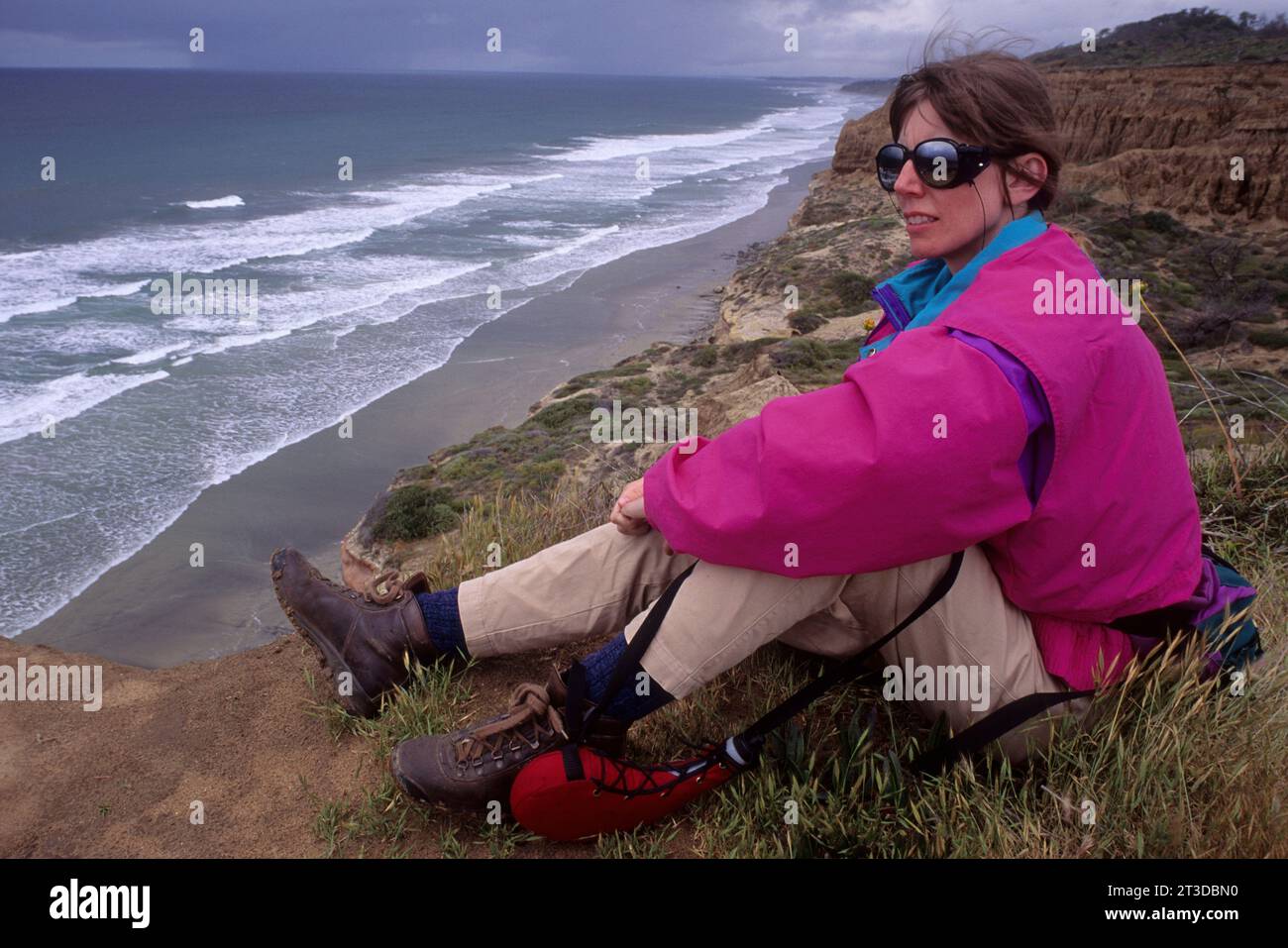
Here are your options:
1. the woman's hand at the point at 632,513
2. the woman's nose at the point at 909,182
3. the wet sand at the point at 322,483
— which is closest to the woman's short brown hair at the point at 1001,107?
the woman's nose at the point at 909,182

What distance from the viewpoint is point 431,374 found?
46.7 ft

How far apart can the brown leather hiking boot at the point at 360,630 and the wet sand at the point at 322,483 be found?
4.72 m

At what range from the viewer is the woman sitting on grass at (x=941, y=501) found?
197 cm

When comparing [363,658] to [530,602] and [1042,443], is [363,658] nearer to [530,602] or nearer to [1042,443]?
[530,602]

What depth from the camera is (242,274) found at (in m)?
20.0

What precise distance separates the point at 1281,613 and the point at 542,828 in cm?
245

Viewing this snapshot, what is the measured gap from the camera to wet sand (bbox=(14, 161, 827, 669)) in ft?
26.1

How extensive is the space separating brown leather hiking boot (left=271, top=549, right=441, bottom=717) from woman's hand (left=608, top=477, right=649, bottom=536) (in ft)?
2.37

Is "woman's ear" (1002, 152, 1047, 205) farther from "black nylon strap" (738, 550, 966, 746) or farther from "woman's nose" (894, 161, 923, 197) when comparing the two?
"black nylon strap" (738, 550, 966, 746)

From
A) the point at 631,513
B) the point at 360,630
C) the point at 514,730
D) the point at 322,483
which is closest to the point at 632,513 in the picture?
the point at 631,513

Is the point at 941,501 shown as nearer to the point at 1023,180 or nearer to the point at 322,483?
the point at 1023,180

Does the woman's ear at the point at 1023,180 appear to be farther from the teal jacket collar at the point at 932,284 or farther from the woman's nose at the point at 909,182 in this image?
the woman's nose at the point at 909,182

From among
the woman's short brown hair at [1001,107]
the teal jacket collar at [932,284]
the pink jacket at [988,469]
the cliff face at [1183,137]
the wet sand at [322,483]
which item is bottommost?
the wet sand at [322,483]
